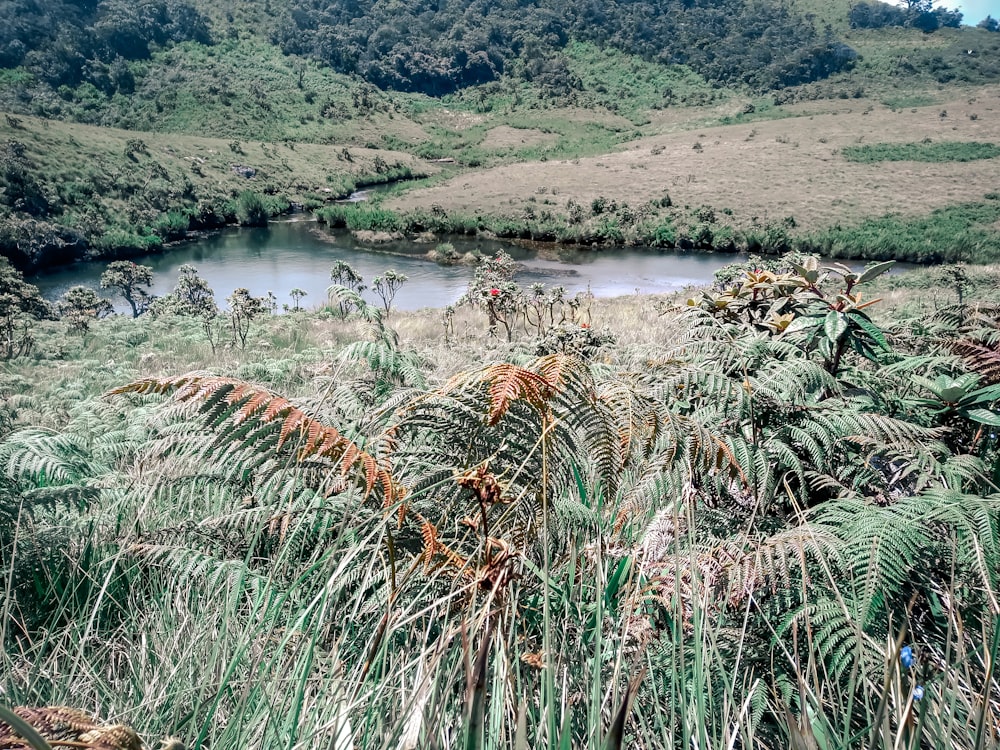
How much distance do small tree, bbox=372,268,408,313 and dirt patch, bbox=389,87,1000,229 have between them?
711 inches

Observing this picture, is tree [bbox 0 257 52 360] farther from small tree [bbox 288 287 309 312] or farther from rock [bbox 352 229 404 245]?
rock [bbox 352 229 404 245]

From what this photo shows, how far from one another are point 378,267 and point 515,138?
47.6m

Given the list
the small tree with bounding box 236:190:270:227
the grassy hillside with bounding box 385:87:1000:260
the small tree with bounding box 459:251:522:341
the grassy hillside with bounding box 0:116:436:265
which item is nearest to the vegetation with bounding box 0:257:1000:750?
the small tree with bounding box 459:251:522:341

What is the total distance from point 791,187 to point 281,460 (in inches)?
1561

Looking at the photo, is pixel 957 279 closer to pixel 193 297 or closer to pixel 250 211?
pixel 193 297

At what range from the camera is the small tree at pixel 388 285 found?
1471cm

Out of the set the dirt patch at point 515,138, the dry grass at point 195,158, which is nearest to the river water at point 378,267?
the dry grass at point 195,158

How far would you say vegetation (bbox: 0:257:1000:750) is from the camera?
93 cm

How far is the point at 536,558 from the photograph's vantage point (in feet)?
4.68

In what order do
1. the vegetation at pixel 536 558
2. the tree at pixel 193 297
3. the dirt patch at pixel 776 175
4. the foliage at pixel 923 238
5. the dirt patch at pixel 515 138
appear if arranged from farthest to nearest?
the dirt patch at pixel 515 138
the dirt patch at pixel 776 175
the foliage at pixel 923 238
the tree at pixel 193 297
the vegetation at pixel 536 558

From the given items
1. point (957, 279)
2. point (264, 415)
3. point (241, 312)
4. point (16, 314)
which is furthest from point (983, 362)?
point (16, 314)

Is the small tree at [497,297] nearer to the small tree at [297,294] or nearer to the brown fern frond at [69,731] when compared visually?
the brown fern frond at [69,731]

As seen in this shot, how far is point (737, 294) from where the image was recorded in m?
3.03

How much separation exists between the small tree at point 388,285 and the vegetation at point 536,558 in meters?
12.1
